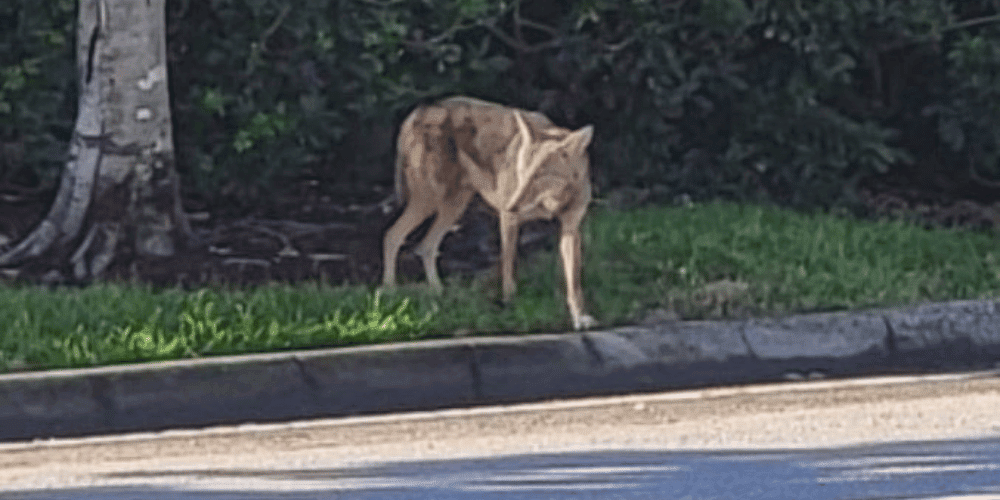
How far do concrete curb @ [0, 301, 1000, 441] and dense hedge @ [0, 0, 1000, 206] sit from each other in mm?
3298

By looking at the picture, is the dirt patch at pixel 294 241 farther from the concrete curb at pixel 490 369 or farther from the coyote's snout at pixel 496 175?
the concrete curb at pixel 490 369

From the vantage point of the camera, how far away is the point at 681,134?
50.8ft

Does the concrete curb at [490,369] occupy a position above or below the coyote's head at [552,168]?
below

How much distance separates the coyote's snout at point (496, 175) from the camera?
11.3 meters

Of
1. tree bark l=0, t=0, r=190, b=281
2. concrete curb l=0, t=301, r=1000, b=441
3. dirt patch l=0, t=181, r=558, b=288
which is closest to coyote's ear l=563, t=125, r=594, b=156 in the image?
concrete curb l=0, t=301, r=1000, b=441

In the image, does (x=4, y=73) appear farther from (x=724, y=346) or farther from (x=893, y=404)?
(x=893, y=404)

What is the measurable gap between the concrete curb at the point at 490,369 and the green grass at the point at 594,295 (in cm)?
41

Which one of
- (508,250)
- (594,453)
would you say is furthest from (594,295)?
(594,453)

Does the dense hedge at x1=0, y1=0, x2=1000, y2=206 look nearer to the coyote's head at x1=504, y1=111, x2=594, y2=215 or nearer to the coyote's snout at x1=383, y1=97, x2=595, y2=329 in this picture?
the coyote's snout at x1=383, y1=97, x2=595, y2=329

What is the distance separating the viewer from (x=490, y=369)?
10.8 metres

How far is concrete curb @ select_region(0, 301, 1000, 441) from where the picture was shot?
10188 mm

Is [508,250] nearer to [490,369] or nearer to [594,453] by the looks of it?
[490,369]

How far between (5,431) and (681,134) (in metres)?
6.25

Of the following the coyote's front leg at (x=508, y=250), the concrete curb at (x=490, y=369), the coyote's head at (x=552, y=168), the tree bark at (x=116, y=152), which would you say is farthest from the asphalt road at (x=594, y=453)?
the tree bark at (x=116, y=152)
